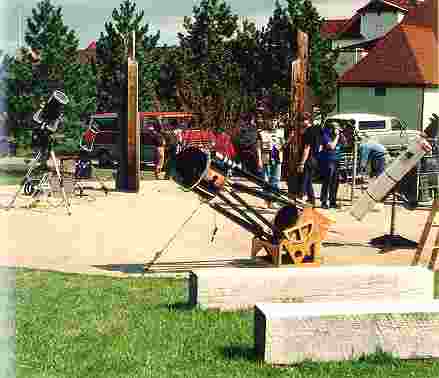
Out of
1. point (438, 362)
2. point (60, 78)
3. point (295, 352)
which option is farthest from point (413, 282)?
point (60, 78)

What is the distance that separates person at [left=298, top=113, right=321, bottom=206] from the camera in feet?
48.8

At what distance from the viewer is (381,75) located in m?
39.3

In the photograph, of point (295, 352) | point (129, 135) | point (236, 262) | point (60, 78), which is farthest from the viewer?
point (60, 78)

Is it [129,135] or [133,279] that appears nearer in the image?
[133,279]

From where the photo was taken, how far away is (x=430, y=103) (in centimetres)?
3800

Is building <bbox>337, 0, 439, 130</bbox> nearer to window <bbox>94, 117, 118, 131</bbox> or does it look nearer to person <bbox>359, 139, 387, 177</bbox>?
window <bbox>94, 117, 118, 131</bbox>

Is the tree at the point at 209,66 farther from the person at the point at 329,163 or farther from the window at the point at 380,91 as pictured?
the window at the point at 380,91

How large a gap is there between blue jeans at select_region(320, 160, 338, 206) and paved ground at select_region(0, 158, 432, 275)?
0.39 meters

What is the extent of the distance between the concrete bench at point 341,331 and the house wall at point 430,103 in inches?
1308

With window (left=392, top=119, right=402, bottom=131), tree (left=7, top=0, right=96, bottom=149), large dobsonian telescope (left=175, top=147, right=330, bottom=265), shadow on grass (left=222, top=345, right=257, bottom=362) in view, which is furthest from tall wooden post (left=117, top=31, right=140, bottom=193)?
shadow on grass (left=222, top=345, right=257, bottom=362)

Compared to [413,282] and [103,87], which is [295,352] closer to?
[413,282]

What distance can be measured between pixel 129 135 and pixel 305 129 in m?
4.21


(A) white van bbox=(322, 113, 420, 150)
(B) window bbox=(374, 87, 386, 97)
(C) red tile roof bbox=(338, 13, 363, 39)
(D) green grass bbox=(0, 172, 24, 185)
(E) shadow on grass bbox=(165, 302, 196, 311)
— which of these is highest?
(C) red tile roof bbox=(338, 13, 363, 39)

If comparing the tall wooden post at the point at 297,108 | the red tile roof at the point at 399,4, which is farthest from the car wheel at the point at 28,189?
the red tile roof at the point at 399,4
